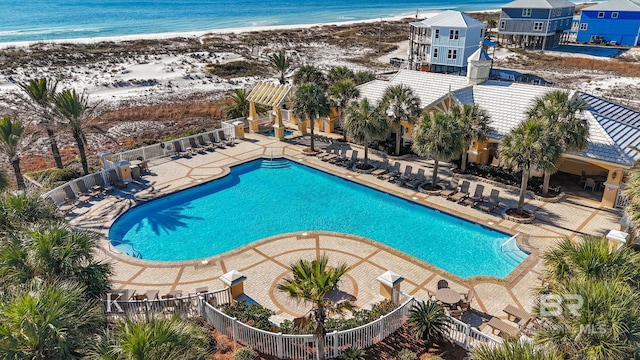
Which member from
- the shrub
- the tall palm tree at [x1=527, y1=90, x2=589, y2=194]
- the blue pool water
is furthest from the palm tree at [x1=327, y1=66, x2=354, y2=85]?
the shrub

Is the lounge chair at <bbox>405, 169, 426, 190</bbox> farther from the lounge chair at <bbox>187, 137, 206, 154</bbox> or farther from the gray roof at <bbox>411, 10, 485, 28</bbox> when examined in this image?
the gray roof at <bbox>411, 10, 485, 28</bbox>

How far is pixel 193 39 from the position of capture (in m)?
96.6

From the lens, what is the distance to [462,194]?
25141mm

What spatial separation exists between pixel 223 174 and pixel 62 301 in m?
20.3

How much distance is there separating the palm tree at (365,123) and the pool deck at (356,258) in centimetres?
289

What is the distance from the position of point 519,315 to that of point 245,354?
9.28 metres

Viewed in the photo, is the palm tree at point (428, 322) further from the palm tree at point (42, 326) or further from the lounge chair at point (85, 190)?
the lounge chair at point (85, 190)

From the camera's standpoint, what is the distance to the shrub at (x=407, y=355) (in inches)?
507

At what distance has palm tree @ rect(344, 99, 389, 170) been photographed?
89.1ft

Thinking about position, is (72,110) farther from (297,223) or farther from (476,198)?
(476,198)

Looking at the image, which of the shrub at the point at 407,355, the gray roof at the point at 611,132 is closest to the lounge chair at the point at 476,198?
the gray roof at the point at 611,132

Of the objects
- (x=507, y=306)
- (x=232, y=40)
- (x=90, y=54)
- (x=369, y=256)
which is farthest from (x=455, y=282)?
(x=232, y=40)

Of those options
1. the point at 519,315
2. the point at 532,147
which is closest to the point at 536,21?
the point at 532,147

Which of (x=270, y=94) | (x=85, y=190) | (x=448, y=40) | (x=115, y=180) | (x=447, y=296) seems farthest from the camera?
(x=448, y=40)
